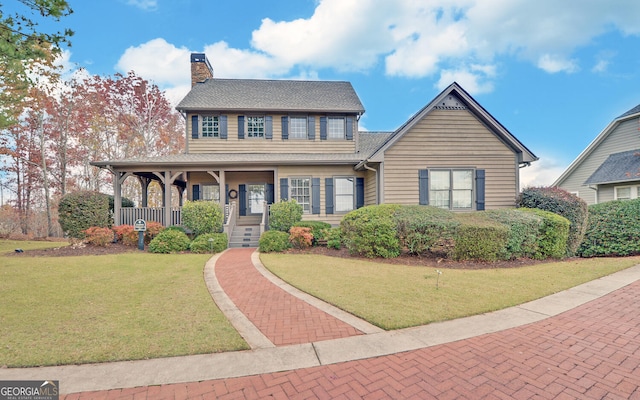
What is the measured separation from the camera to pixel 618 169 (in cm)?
1617

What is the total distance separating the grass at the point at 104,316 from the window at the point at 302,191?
7.15 meters

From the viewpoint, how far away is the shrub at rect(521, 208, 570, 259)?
866cm

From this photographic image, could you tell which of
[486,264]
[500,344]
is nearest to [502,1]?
Result: [486,264]

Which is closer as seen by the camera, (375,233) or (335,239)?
(375,233)

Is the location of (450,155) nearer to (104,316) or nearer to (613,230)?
(613,230)

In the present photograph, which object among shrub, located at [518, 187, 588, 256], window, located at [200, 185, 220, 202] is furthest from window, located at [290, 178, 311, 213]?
shrub, located at [518, 187, 588, 256]

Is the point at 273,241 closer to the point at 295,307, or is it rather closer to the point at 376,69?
the point at 295,307

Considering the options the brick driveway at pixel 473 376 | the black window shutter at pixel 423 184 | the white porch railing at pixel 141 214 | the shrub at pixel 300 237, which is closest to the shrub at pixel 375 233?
the shrub at pixel 300 237

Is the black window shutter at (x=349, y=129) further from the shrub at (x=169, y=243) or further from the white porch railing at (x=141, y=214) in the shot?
the shrub at (x=169, y=243)

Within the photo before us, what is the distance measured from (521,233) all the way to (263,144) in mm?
12321

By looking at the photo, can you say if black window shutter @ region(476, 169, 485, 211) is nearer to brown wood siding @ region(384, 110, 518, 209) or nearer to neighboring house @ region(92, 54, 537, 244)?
neighboring house @ region(92, 54, 537, 244)

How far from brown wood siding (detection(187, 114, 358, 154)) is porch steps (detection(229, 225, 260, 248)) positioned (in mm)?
4543

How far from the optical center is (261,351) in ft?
10.7

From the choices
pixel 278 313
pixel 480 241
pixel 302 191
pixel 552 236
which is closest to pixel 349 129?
pixel 302 191
